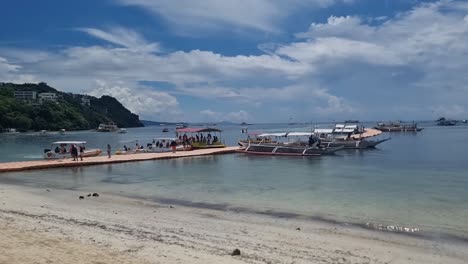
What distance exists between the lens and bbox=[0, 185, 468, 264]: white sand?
362 inches

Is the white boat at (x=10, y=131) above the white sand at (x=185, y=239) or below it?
above

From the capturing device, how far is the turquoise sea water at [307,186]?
1561cm

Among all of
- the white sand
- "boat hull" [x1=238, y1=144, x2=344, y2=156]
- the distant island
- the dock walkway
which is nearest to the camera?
the white sand

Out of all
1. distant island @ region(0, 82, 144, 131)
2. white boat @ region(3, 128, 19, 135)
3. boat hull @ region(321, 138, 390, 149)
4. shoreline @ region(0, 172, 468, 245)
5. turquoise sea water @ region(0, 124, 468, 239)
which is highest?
distant island @ region(0, 82, 144, 131)

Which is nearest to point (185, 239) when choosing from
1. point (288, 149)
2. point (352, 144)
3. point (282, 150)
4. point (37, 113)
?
point (288, 149)

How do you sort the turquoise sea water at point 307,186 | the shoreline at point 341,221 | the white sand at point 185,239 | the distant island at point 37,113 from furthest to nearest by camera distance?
the distant island at point 37,113 < the turquoise sea water at point 307,186 < the shoreline at point 341,221 < the white sand at point 185,239

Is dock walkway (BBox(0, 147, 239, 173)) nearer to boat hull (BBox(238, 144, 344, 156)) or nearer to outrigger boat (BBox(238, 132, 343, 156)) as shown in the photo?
boat hull (BBox(238, 144, 344, 156))

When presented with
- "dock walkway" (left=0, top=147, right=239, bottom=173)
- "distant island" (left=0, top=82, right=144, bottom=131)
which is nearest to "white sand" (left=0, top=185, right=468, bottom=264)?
"dock walkway" (left=0, top=147, right=239, bottom=173)

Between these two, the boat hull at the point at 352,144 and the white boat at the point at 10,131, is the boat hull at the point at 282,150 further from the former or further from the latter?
the white boat at the point at 10,131

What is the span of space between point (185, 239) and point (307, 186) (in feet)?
42.6

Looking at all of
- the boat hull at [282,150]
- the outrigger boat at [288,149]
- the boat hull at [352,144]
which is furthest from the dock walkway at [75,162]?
the boat hull at [352,144]

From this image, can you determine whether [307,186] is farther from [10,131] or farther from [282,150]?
[10,131]

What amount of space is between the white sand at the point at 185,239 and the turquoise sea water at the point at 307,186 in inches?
70.4

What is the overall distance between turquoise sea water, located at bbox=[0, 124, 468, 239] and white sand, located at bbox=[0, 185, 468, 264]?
179 centimetres
